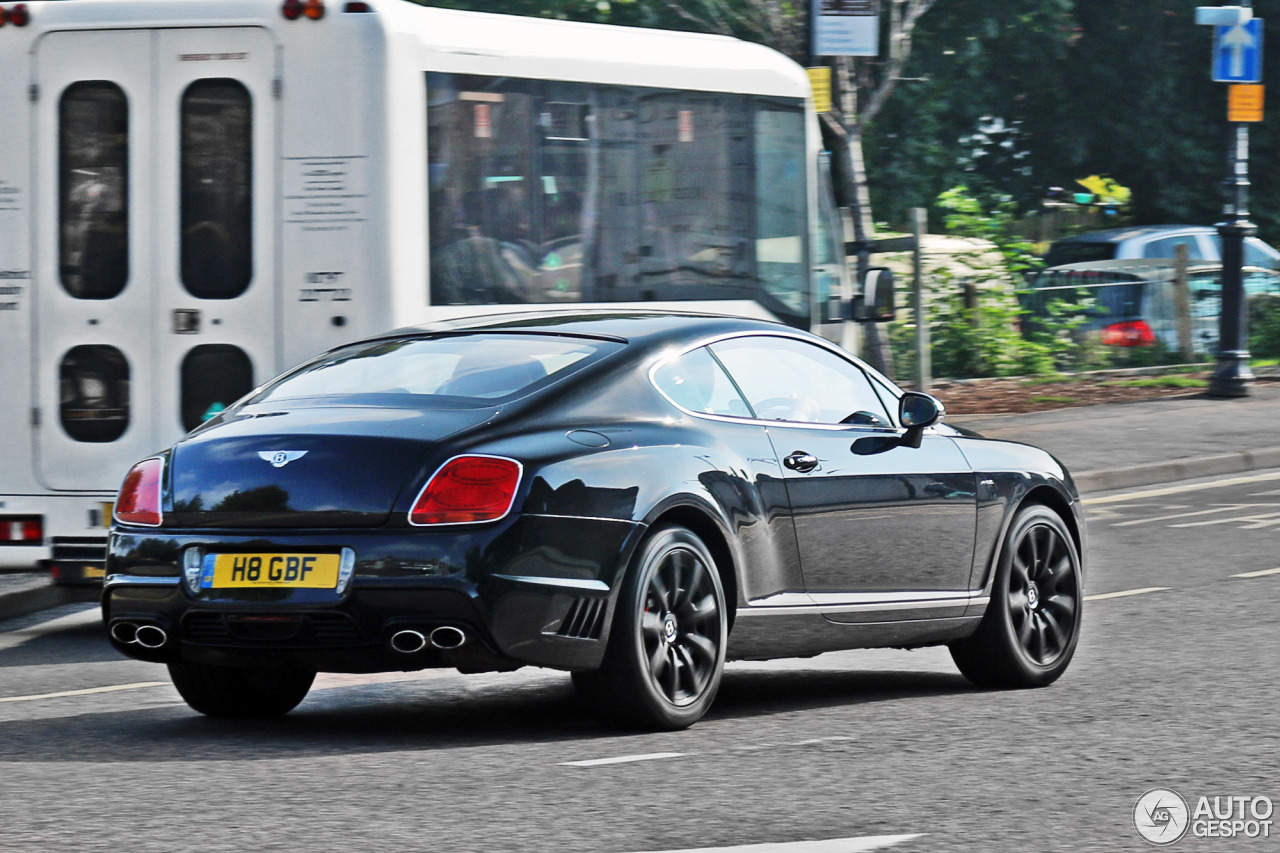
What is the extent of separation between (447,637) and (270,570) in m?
0.56

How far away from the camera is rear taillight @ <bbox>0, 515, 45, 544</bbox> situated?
10195 millimetres

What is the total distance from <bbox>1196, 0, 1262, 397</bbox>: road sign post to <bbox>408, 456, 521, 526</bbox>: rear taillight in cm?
1666

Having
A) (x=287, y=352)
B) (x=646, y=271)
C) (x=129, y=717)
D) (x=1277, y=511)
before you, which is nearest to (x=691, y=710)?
(x=129, y=717)

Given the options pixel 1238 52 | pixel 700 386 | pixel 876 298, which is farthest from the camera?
pixel 1238 52

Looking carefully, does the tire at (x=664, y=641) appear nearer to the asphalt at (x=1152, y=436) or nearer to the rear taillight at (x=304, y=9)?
the rear taillight at (x=304, y=9)

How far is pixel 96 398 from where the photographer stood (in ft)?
34.3

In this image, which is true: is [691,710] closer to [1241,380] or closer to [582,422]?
[582,422]

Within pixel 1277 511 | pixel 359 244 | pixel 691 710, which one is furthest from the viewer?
pixel 1277 511

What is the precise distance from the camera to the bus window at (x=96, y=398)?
10.5m

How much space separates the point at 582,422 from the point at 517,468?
1.27 feet

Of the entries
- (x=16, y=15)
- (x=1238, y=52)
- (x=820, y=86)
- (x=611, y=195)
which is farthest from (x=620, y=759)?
(x=1238, y=52)

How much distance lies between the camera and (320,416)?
267 inches

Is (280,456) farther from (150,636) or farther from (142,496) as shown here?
(150,636)

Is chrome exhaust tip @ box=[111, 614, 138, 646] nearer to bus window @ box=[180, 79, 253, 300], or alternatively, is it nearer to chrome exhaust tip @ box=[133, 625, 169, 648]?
chrome exhaust tip @ box=[133, 625, 169, 648]
